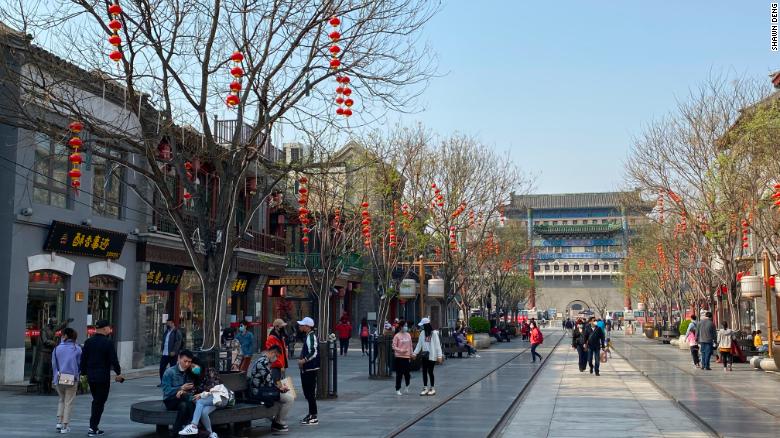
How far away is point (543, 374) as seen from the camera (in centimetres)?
2388

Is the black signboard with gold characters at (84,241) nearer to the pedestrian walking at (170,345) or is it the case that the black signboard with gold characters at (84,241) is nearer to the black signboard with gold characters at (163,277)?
the black signboard with gold characters at (163,277)

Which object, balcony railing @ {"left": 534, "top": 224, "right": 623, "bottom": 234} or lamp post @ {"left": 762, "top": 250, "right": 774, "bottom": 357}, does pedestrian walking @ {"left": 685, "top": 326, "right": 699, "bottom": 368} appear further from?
balcony railing @ {"left": 534, "top": 224, "right": 623, "bottom": 234}

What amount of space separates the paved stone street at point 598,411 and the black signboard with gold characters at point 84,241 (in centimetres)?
1205

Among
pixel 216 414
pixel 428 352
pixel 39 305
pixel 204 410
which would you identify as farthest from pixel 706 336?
pixel 39 305

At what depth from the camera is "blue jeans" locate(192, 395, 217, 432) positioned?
10.2 metres

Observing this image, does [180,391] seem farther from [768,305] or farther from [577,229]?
[577,229]

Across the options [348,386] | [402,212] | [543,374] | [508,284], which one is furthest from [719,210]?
[508,284]

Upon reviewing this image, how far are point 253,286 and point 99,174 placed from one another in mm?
11458

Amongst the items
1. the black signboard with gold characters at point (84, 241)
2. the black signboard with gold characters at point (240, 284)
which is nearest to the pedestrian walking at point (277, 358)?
the black signboard with gold characters at point (84, 241)

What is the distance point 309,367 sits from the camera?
13.2 meters

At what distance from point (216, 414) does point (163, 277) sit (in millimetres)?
16193

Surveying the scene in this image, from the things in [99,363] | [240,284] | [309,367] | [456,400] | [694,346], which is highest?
[240,284]

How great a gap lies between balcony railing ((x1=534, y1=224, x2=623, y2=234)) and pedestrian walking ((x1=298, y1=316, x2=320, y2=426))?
104 metres

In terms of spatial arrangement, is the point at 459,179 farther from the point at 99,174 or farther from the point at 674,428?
the point at 674,428
